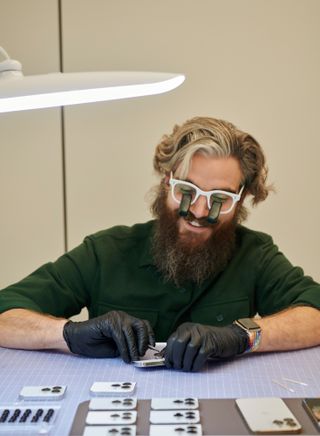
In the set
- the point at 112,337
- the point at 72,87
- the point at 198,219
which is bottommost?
the point at 112,337

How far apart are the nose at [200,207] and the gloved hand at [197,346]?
1.37 ft

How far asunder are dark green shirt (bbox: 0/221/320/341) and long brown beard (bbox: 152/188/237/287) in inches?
1.2

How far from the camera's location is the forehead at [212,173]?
1.68 m

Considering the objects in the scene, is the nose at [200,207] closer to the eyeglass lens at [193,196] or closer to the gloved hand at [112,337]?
the eyeglass lens at [193,196]

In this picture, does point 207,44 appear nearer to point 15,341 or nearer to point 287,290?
point 287,290

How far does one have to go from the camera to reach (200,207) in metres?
1.64

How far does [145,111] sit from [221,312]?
3.84ft

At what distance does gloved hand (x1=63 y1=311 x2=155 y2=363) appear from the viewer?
4.40 feet

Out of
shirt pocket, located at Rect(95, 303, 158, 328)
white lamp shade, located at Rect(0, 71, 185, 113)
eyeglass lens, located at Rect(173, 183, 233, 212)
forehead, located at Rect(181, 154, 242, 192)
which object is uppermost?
white lamp shade, located at Rect(0, 71, 185, 113)

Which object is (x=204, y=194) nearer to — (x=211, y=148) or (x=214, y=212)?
(x=214, y=212)

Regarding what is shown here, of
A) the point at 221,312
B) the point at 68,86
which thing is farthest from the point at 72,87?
the point at 221,312

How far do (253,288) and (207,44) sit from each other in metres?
1.26

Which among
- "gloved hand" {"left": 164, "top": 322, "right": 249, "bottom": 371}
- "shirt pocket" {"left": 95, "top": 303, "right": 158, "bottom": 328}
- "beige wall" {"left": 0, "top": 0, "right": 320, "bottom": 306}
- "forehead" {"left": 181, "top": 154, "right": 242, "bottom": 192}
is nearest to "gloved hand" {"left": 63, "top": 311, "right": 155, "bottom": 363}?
"gloved hand" {"left": 164, "top": 322, "right": 249, "bottom": 371}

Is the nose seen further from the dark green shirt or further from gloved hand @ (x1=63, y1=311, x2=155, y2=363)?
gloved hand @ (x1=63, y1=311, x2=155, y2=363)
